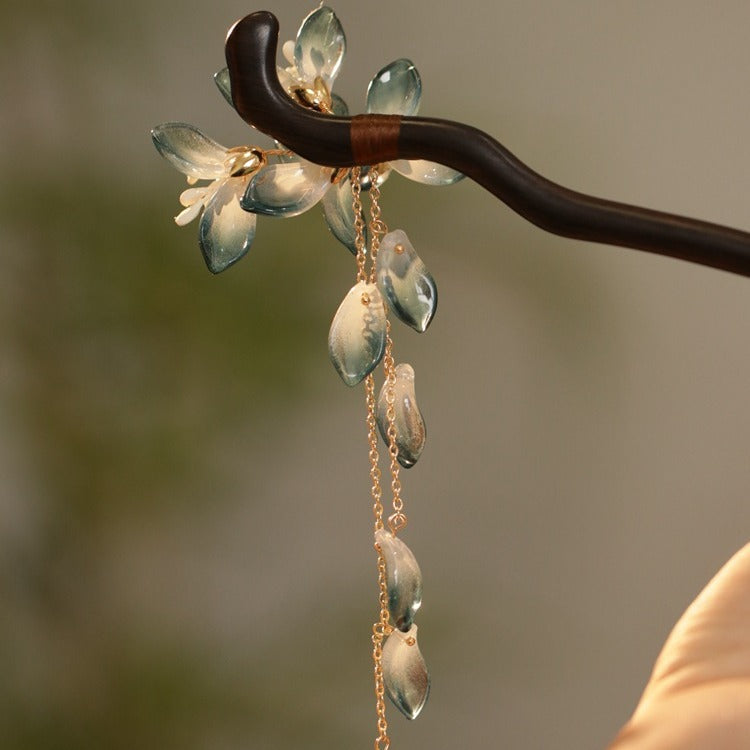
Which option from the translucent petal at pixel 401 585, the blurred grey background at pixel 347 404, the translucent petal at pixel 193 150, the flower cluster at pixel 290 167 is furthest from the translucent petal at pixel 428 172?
the blurred grey background at pixel 347 404

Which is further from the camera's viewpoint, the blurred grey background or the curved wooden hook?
the blurred grey background

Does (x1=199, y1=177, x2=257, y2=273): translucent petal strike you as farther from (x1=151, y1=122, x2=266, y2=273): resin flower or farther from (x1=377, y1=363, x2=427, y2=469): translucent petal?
(x1=377, y1=363, x2=427, y2=469): translucent petal

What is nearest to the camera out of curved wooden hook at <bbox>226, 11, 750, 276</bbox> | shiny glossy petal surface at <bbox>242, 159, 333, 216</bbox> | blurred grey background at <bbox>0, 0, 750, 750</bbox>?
curved wooden hook at <bbox>226, 11, 750, 276</bbox>

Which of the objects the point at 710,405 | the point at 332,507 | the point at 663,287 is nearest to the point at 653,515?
the point at 710,405

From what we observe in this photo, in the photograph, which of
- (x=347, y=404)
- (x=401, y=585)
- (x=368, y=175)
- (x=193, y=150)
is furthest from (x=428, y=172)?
(x=347, y=404)

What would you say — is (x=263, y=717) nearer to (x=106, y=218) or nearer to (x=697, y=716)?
(x=106, y=218)

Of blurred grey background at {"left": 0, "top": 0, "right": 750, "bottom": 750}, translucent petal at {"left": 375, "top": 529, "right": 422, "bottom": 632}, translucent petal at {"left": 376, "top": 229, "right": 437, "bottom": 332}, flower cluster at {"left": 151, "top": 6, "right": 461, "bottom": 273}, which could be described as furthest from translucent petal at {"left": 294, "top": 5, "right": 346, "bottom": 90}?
blurred grey background at {"left": 0, "top": 0, "right": 750, "bottom": 750}

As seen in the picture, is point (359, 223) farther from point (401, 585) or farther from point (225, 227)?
point (401, 585)
